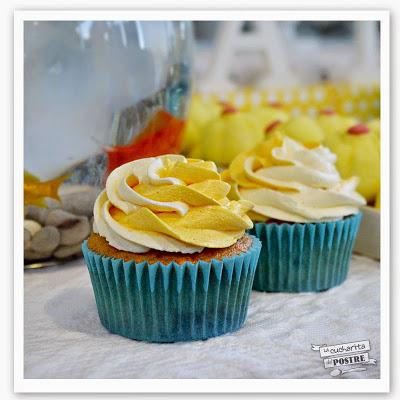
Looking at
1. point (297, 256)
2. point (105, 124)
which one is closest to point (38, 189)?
point (105, 124)

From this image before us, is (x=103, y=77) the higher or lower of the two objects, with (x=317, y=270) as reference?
higher

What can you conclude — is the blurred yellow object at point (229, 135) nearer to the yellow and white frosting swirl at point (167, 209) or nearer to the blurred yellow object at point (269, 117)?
the blurred yellow object at point (269, 117)

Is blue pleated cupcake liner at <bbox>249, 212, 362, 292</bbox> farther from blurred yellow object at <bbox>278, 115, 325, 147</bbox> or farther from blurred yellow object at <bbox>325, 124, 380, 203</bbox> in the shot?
blurred yellow object at <bbox>278, 115, 325, 147</bbox>

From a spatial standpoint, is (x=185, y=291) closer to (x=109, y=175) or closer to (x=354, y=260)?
(x=109, y=175)

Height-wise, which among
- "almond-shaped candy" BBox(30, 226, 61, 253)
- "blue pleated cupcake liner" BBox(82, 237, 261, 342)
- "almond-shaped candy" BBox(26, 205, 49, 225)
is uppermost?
"almond-shaped candy" BBox(26, 205, 49, 225)

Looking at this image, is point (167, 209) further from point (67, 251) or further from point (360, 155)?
point (360, 155)

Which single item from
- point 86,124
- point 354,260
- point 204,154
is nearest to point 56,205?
point 86,124

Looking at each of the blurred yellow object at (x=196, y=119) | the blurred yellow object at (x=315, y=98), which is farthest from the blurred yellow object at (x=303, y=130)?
the blurred yellow object at (x=315, y=98)

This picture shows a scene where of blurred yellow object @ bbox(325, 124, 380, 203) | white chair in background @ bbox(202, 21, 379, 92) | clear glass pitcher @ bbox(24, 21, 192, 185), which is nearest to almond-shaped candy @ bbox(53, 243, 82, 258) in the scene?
clear glass pitcher @ bbox(24, 21, 192, 185)
